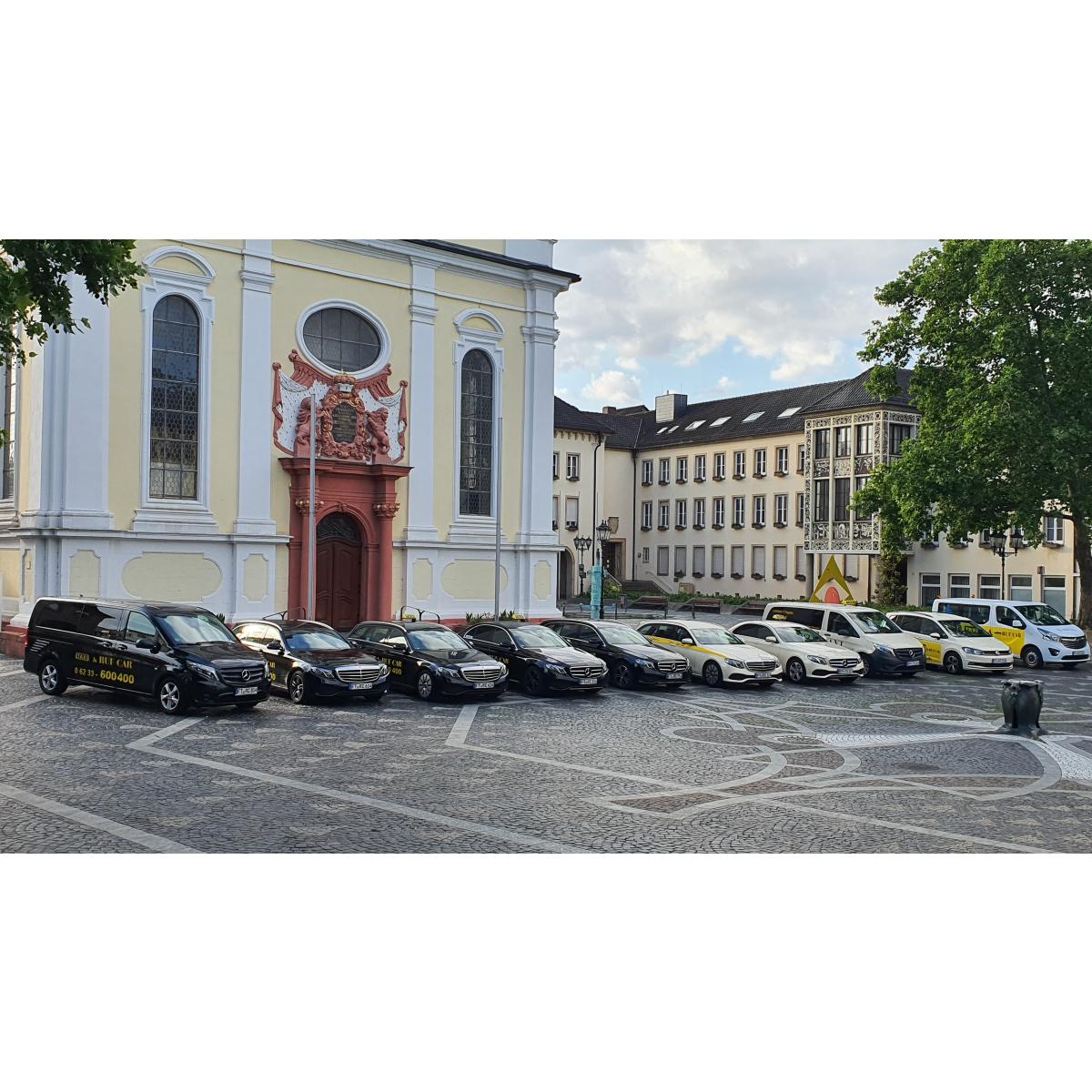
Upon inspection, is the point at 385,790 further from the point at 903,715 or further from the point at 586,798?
the point at 903,715

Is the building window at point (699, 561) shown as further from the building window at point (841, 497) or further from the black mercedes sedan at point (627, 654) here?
the black mercedes sedan at point (627, 654)

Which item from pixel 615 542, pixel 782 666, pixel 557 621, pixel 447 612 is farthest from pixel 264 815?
pixel 615 542

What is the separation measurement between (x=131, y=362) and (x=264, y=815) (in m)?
18.5

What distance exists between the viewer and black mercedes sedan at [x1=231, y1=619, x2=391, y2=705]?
738 inches

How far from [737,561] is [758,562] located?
172 centimetres

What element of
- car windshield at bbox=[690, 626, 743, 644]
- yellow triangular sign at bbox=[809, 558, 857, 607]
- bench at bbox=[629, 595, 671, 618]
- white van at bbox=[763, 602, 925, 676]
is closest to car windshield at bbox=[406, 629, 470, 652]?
car windshield at bbox=[690, 626, 743, 644]

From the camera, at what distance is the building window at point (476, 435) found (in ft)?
107

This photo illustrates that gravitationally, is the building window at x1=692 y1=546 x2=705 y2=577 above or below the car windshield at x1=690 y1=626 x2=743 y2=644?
above

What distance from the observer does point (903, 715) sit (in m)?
19.4

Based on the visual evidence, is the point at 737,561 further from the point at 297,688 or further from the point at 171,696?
the point at 171,696

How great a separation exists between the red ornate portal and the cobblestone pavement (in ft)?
33.7

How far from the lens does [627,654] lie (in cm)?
2233

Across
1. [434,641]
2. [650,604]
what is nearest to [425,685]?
[434,641]

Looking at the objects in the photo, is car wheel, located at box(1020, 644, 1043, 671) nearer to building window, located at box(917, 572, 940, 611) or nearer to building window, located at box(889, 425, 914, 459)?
building window, located at box(917, 572, 940, 611)
